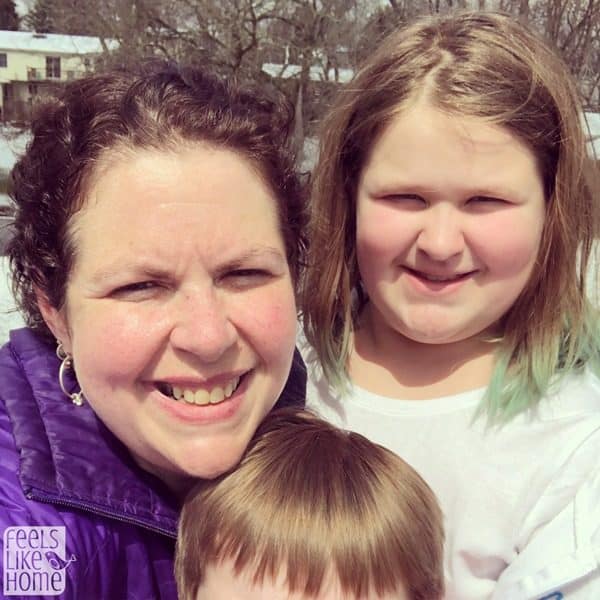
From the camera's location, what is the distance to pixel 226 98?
1.61 metres

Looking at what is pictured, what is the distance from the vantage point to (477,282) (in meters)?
1.95

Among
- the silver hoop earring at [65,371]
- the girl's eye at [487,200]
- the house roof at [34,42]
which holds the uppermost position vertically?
the house roof at [34,42]

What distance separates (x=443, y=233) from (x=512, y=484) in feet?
2.02

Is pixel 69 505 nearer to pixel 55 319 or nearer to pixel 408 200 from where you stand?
pixel 55 319

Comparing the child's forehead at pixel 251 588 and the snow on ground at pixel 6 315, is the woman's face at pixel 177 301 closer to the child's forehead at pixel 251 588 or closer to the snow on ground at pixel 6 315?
the child's forehead at pixel 251 588

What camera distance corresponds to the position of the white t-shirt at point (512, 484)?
1.66 m

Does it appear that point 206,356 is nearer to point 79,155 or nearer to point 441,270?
point 79,155

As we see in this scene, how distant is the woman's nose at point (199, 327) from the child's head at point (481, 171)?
0.70 m

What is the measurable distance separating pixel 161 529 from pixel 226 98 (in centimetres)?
88

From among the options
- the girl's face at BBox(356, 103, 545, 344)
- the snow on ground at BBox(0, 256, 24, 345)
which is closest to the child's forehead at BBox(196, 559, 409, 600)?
the girl's face at BBox(356, 103, 545, 344)

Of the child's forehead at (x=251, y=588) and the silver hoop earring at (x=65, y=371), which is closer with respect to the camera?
the child's forehead at (x=251, y=588)

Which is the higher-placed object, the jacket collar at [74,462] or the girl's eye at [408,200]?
the girl's eye at [408,200]

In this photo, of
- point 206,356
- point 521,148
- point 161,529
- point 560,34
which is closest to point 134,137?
point 206,356

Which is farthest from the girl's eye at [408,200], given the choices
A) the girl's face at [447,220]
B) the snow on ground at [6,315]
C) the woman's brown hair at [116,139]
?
the snow on ground at [6,315]
